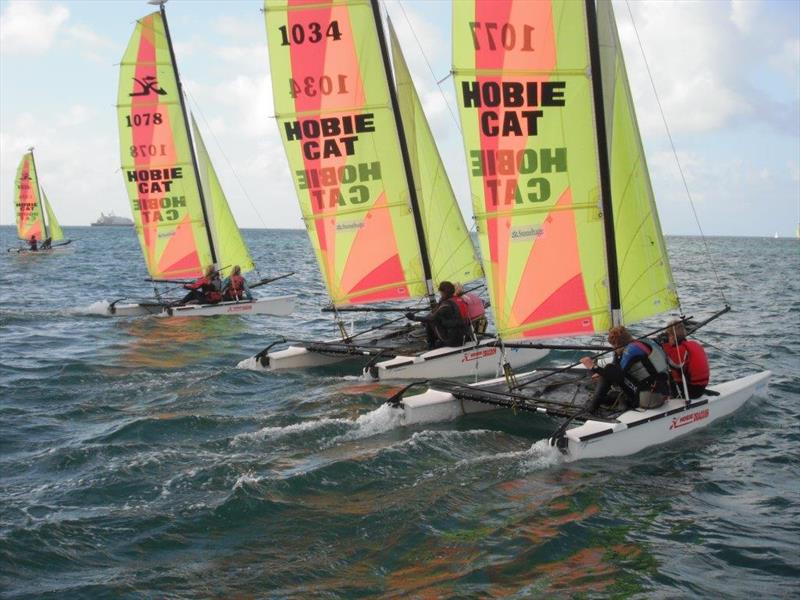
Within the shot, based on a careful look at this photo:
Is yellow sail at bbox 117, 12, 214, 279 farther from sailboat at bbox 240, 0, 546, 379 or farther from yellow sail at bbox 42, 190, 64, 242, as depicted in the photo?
yellow sail at bbox 42, 190, 64, 242

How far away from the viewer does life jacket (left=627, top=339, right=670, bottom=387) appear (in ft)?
31.9

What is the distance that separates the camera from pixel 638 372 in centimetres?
984

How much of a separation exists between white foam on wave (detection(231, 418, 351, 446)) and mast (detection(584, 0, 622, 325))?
3.94 m

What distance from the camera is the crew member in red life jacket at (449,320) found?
13797 mm

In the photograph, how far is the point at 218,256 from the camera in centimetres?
2336

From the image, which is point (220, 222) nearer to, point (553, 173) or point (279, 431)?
point (279, 431)

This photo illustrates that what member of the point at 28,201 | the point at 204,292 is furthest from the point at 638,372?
the point at 28,201

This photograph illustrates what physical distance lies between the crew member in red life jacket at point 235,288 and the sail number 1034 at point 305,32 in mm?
8343

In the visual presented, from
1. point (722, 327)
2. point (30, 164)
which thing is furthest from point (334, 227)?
point (30, 164)

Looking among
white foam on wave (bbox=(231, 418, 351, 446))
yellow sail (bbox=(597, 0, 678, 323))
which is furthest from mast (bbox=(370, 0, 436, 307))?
white foam on wave (bbox=(231, 418, 351, 446))

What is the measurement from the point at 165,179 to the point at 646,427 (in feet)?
56.7

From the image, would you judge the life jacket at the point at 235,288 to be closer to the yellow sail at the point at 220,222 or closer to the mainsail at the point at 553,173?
the yellow sail at the point at 220,222

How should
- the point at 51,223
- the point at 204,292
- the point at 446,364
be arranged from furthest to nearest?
the point at 51,223 → the point at 204,292 → the point at 446,364

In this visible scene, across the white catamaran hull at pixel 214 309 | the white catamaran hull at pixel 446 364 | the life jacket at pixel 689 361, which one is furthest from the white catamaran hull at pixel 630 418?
the white catamaran hull at pixel 214 309
